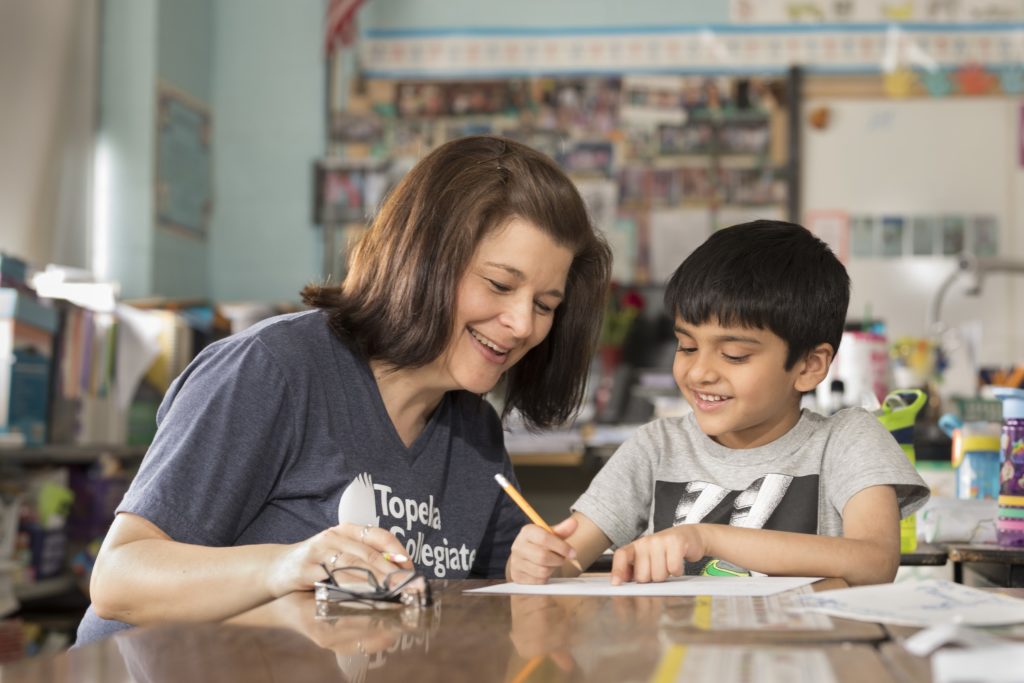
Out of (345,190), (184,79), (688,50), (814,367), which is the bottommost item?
(814,367)

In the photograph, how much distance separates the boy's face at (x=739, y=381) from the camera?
4.67 ft

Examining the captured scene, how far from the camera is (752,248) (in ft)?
4.94

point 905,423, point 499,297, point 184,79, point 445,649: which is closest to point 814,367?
point 905,423

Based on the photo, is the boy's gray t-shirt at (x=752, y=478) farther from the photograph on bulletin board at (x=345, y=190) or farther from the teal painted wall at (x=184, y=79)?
the photograph on bulletin board at (x=345, y=190)

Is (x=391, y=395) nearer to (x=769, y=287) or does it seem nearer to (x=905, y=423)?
(x=769, y=287)

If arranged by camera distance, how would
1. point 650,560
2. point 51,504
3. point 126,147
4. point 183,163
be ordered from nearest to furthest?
point 650,560 < point 51,504 < point 126,147 < point 183,163

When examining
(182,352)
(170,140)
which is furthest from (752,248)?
(170,140)

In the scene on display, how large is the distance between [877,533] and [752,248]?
407mm

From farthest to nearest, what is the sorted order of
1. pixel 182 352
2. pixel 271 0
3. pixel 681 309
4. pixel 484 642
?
pixel 271 0 → pixel 182 352 → pixel 681 309 → pixel 484 642

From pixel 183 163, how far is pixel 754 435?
11.6ft

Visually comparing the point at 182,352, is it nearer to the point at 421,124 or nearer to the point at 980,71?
the point at 421,124

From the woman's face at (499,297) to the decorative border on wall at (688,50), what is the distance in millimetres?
3538

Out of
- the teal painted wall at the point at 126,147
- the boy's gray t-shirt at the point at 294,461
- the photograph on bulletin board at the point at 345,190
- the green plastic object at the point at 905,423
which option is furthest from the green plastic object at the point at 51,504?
the green plastic object at the point at 905,423

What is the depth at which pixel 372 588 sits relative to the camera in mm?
944
